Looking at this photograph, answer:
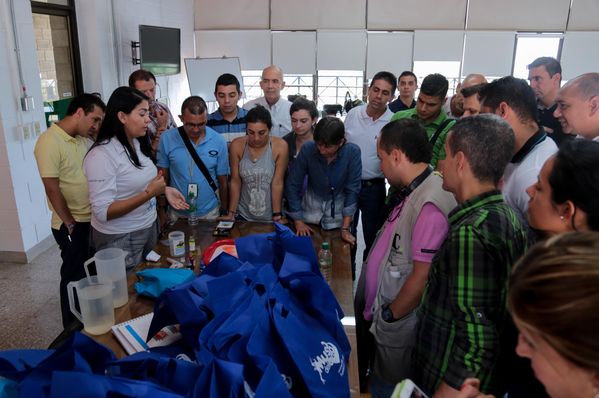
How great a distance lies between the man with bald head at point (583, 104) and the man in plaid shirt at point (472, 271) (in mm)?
1030

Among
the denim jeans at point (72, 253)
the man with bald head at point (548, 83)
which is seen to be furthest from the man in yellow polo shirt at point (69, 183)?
the man with bald head at point (548, 83)

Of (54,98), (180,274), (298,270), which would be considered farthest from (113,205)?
(54,98)

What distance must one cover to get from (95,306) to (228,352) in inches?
26.3

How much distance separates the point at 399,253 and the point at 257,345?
2.86ft

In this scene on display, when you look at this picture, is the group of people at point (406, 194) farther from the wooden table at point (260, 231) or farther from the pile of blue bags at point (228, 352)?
the pile of blue bags at point (228, 352)

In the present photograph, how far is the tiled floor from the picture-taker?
2.72 metres

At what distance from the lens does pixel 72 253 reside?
2.55m

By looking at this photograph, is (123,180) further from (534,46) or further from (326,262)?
(534,46)

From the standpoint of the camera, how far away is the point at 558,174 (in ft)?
3.75

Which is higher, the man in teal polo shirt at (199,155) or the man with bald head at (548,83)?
the man with bald head at (548,83)

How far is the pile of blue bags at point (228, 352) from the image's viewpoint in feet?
2.80

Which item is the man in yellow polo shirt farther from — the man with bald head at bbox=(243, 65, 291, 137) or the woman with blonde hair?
the woman with blonde hair

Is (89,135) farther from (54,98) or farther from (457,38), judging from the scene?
(457,38)

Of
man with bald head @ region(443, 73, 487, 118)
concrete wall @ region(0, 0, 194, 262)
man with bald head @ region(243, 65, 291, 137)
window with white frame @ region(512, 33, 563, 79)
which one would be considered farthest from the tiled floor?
window with white frame @ region(512, 33, 563, 79)
